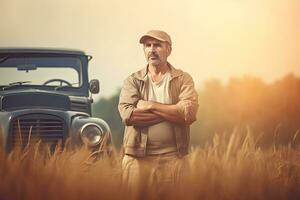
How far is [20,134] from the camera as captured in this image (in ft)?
12.5

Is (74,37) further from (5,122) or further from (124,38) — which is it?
(5,122)

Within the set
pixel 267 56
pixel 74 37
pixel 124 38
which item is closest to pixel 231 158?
pixel 267 56

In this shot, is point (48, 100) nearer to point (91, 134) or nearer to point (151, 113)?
point (91, 134)

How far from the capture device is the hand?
394 centimetres

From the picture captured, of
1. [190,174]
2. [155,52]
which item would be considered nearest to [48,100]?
[155,52]

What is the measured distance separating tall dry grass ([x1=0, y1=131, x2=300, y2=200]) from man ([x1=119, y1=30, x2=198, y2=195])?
94 mm

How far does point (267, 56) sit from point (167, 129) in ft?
3.16

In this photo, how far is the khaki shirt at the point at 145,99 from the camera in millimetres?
3955

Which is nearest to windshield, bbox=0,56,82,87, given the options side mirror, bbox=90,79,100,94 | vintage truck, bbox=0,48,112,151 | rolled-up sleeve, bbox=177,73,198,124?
vintage truck, bbox=0,48,112,151

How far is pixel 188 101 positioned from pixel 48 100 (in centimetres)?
95

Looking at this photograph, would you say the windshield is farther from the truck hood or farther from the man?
the man

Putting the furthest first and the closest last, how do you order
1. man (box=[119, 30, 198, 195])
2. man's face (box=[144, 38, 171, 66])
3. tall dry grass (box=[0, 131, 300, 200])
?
man's face (box=[144, 38, 171, 66]), man (box=[119, 30, 198, 195]), tall dry grass (box=[0, 131, 300, 200])

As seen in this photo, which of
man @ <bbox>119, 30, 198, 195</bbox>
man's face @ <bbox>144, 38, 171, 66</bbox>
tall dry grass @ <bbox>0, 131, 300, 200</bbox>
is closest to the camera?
tall dry grass @ <bbox>0, 131, 300, 200</bbox>

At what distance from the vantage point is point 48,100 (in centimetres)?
392
